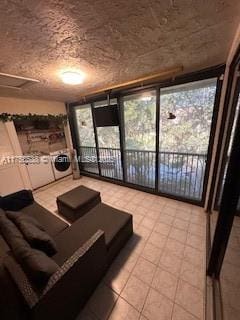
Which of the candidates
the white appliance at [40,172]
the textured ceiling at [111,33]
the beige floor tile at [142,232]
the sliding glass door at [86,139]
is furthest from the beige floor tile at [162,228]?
the white appliance at [40,172]

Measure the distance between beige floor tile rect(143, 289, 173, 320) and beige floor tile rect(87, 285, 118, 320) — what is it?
32 cm

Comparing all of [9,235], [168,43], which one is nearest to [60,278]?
[9,235]

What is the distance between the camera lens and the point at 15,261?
3.51 ft

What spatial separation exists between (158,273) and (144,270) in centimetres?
16

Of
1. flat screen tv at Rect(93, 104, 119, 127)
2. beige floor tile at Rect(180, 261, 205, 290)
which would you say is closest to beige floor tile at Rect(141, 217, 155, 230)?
beige floor tile at Rect(180, 261, 205, 290)

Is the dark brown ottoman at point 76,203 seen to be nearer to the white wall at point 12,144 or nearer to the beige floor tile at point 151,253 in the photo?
the beige floor tile at point 151,253

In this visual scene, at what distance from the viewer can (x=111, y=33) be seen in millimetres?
1225

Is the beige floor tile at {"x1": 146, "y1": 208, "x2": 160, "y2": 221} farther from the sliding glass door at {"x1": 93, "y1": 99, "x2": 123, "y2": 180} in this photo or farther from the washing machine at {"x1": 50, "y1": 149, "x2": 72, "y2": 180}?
the washing machine at {"x1": 50, "y1": 149, "x2": 72, "y2": 180}

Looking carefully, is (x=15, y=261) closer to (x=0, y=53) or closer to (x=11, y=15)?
(x=11, y=15)

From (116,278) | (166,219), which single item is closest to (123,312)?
(116,278)

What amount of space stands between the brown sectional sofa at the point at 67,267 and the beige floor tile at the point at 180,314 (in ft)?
2.49

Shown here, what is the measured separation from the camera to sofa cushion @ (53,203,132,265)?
57.5 inches

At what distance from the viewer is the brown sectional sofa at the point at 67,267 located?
0.92 meters

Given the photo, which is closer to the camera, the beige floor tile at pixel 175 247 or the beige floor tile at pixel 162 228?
the beige floor tile at pixel 175 247
